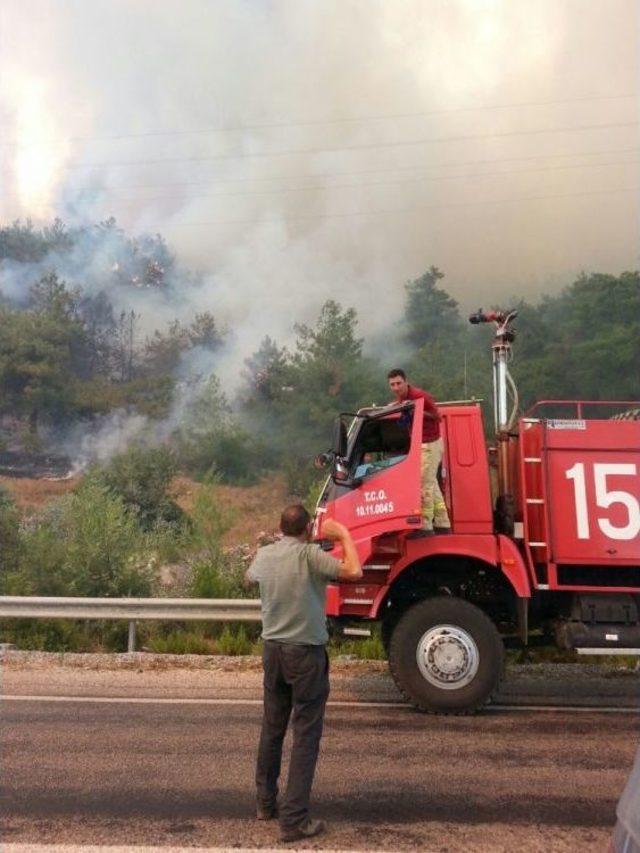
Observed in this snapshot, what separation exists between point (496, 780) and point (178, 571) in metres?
6.76

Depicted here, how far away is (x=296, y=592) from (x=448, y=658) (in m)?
2.50

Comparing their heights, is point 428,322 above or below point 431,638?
above

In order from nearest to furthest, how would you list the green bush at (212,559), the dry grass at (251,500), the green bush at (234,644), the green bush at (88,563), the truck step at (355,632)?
1. the truck step at (355,632)
2. the green bush at (234,644)
3. the green bush at (212,559)
4. the green bush at (88,563)
5. the dry grass at (251,500)

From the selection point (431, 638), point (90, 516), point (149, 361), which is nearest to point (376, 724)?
point (431, 638)

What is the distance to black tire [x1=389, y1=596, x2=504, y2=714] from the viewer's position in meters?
5.62

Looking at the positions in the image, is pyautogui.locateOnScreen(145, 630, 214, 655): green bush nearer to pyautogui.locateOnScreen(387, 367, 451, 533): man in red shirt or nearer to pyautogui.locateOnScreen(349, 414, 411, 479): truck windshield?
A: pyautogui.locateOnScreen(349, 414, 411, 479): truck windshield

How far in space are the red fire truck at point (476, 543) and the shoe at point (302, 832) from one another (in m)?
2.23

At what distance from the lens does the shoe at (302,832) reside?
134 inches

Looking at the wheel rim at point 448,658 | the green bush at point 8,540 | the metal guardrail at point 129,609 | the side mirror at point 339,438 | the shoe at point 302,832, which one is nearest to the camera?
the shoe at point 302,832

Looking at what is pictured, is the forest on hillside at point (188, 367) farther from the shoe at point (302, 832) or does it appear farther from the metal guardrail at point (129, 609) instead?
the shoe at point (302, 832)

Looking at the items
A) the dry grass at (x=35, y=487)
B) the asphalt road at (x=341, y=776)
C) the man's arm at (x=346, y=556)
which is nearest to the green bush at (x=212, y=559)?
the asphalt road at (x=341, y=776)

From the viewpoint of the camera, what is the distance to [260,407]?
88.9ft

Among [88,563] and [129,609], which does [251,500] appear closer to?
[88,563]

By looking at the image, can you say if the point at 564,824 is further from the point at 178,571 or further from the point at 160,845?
the point at 178,571
